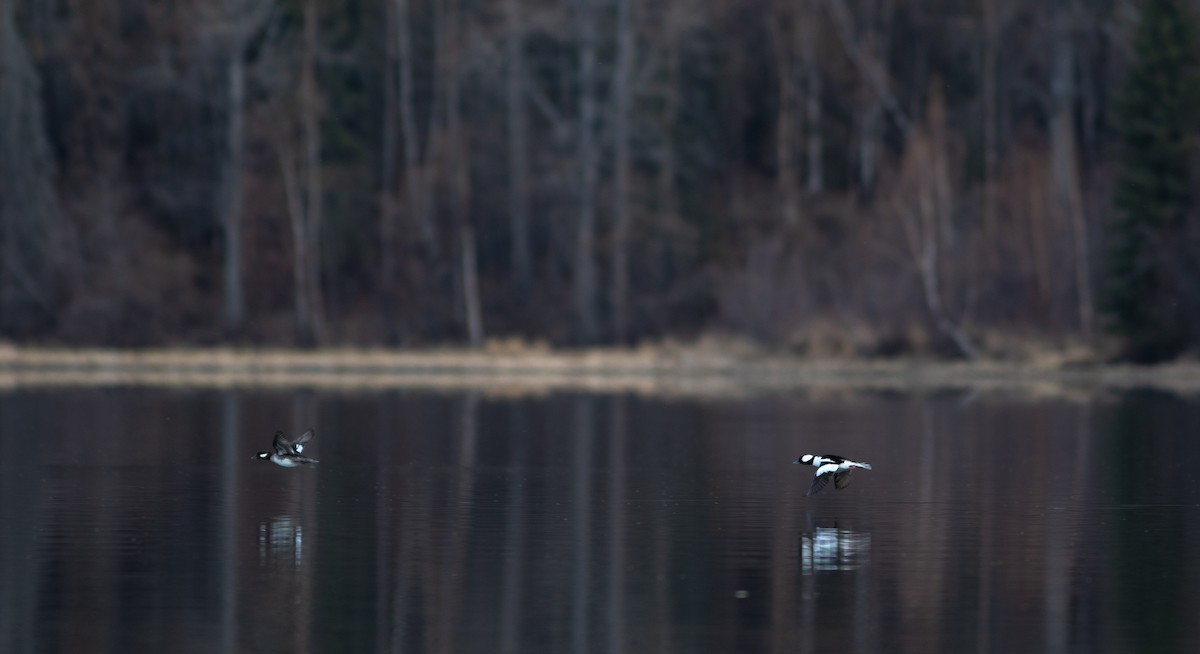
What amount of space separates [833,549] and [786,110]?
54369mm

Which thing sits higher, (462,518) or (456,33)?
(456,33)

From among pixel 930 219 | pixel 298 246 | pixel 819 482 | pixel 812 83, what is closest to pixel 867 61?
pixel 812 83

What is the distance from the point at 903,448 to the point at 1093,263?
1264 inches

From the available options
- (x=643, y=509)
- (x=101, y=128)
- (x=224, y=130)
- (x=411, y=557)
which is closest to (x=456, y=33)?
(x=224, y=130)

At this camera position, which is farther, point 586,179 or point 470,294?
point 470,294

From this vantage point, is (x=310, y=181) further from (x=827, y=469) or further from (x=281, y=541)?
(x=281, y=541)

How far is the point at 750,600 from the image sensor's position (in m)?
16.0

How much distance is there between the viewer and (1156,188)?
54062mm

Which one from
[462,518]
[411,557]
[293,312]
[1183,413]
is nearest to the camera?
[411,557]

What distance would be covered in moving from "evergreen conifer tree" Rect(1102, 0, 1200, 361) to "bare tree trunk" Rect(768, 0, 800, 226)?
16941 mm

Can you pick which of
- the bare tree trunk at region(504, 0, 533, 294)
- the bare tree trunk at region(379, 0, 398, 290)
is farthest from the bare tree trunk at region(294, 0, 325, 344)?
the bare tree trunk at region(504, 0, 533, 294)

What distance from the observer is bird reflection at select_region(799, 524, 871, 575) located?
706 inches

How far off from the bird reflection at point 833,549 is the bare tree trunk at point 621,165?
43939mm

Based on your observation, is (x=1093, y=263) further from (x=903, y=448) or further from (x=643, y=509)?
(x=643, y=509)
